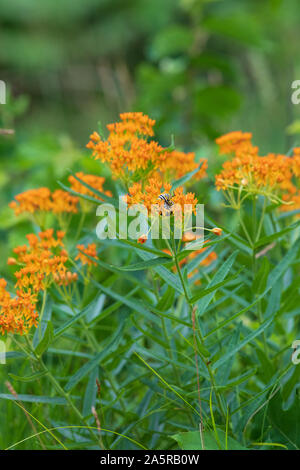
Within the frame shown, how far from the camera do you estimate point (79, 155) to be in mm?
2039

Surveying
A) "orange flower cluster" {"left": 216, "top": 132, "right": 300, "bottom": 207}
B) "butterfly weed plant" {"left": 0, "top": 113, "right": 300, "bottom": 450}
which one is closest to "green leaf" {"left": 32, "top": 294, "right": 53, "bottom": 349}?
"butterfly weed plant" {"left": 0, "top": 113, "right": 300, "bottom": 450}

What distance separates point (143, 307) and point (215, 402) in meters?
0.20

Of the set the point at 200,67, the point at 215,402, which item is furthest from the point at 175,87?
the point at 215,402

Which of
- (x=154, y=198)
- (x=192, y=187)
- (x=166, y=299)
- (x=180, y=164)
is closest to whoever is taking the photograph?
(x=154, y=198)

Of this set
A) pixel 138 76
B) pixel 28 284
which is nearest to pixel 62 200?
pixel 28 284

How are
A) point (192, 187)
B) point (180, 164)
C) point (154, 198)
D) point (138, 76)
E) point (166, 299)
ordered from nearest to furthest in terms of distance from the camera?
point (154, 198) → point (166, 299) → point (180, 164) → point (192, 187) → point (138, 76)

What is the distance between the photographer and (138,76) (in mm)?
2555

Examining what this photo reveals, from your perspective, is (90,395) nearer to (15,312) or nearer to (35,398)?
(35,398)

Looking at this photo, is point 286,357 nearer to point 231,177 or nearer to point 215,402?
point 215,402

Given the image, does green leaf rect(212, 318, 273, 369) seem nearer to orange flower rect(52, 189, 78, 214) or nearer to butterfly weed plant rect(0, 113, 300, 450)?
butterfly weed plant rect(0, 113, 300, 450)

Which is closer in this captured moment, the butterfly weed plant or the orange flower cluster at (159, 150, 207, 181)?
the butterfly weed plant
